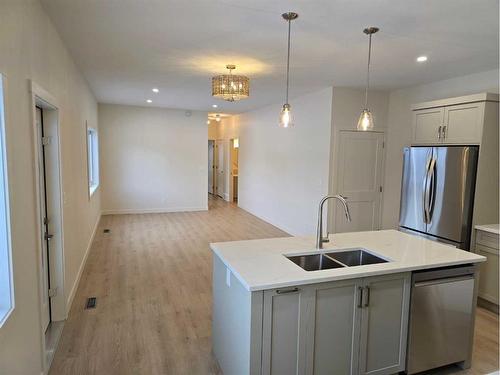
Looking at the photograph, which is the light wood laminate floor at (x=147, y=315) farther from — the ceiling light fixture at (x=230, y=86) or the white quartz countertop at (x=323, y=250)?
the ceiling light fixture at (x=230, y=86)

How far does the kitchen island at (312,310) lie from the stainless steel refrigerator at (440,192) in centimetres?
138

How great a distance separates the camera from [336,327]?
6.87ft

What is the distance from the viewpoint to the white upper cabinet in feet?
11.7

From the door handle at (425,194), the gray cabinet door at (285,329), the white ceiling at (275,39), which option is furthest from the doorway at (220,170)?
the gray cabinet door at (285,329)

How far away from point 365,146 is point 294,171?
1.47 meters

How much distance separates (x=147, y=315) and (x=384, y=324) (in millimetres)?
2232

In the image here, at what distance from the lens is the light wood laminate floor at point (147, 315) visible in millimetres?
2543

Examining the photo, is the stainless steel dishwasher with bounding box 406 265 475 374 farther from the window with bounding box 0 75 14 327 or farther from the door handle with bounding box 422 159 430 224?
the window with bounding box 0 75 14 327

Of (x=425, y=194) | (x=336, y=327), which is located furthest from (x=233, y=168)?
(x=336, y=327)

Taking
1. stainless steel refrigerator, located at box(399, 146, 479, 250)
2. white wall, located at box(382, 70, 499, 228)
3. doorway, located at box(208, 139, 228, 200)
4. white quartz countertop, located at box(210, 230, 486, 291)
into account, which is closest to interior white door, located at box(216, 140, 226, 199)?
doorway, located at box(208, 139, 228, 200)

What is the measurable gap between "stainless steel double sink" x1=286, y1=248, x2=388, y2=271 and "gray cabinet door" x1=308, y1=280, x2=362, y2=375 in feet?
1.09

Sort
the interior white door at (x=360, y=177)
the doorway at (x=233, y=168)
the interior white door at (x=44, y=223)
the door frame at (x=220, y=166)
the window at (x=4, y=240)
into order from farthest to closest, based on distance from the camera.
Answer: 1. the door frame at (x=220, y=166)
2. the doorway at (x=233, y=168)
3. the interior white door at (x=360, y=177)
4. the interior white door at (x=44, y=223)
5. the window at (x=4, y=240)

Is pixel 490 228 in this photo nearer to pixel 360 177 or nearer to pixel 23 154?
pixel 360 177

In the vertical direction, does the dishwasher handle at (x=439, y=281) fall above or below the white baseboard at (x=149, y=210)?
above
